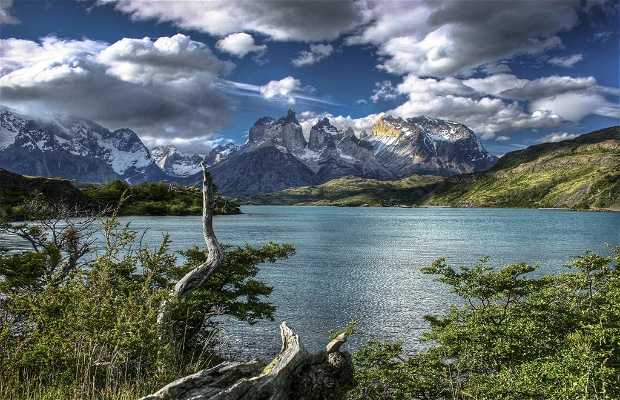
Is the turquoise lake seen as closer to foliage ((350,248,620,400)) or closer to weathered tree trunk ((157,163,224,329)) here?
weathered tree trunk ((157,163,224,329))

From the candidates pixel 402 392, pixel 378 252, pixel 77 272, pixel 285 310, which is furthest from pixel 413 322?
pixel 378 252

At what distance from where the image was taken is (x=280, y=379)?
31.0 ft

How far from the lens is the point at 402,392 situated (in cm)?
2103

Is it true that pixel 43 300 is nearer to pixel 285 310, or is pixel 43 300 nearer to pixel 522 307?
pixel 522 307

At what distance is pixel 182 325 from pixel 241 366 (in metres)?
17.4

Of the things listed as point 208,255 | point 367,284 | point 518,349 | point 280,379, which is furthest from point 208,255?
point 367,284

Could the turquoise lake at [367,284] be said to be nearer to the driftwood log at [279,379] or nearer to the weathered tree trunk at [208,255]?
the weathered tree trunk at [208,255]

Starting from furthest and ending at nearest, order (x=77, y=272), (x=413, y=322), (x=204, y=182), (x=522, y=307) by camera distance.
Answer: (x=413, y=322) → (x=522, y=307) → (x=204, y=182) → (x=77, y=272)

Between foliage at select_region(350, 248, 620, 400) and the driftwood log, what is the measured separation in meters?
7.89

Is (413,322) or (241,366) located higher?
(241,366)

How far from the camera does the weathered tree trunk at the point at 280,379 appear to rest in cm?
871

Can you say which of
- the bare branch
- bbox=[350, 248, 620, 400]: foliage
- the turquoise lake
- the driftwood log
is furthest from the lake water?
the driftwood log

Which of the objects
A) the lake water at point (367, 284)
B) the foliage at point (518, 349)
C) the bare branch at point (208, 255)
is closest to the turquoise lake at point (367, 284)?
the lake water at point (367, 284)

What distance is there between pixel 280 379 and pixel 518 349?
14.7m
